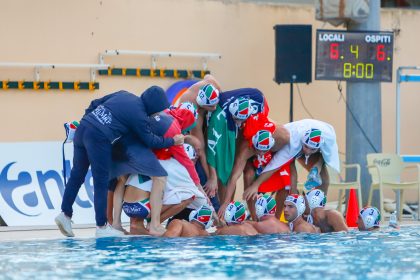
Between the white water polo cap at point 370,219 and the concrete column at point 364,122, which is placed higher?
the concrete column at point 364,122

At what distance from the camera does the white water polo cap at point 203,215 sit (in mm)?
10000

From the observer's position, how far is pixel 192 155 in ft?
33.9

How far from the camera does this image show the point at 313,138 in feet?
34.6

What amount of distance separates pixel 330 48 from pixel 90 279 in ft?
24.8

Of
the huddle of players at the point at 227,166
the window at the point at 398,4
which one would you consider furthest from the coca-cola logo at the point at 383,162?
the window at the point at 398,4

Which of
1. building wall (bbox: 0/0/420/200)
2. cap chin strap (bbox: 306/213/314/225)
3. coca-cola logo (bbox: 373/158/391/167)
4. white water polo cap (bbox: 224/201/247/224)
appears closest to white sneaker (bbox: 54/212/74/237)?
white water polo cap (bbox: 224/201/247/224)

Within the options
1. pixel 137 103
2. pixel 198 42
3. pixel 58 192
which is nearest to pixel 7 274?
pixel 137 103

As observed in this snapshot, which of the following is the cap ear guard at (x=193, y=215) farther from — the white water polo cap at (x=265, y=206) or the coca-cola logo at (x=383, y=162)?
the coca-cola logo at (x=383, y=162)

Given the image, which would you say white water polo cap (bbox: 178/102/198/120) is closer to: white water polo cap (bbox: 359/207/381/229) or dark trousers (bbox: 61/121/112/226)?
dark trousers (bbox: 61/121/112/226)

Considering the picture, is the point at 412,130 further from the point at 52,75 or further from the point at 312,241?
the point at 312,241

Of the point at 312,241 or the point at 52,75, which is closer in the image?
the point at 312,241

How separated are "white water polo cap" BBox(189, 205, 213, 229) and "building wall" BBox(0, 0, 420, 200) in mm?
4998

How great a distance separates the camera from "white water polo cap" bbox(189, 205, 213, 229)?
32.8 feet

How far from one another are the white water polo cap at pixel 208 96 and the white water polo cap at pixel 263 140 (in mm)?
495
